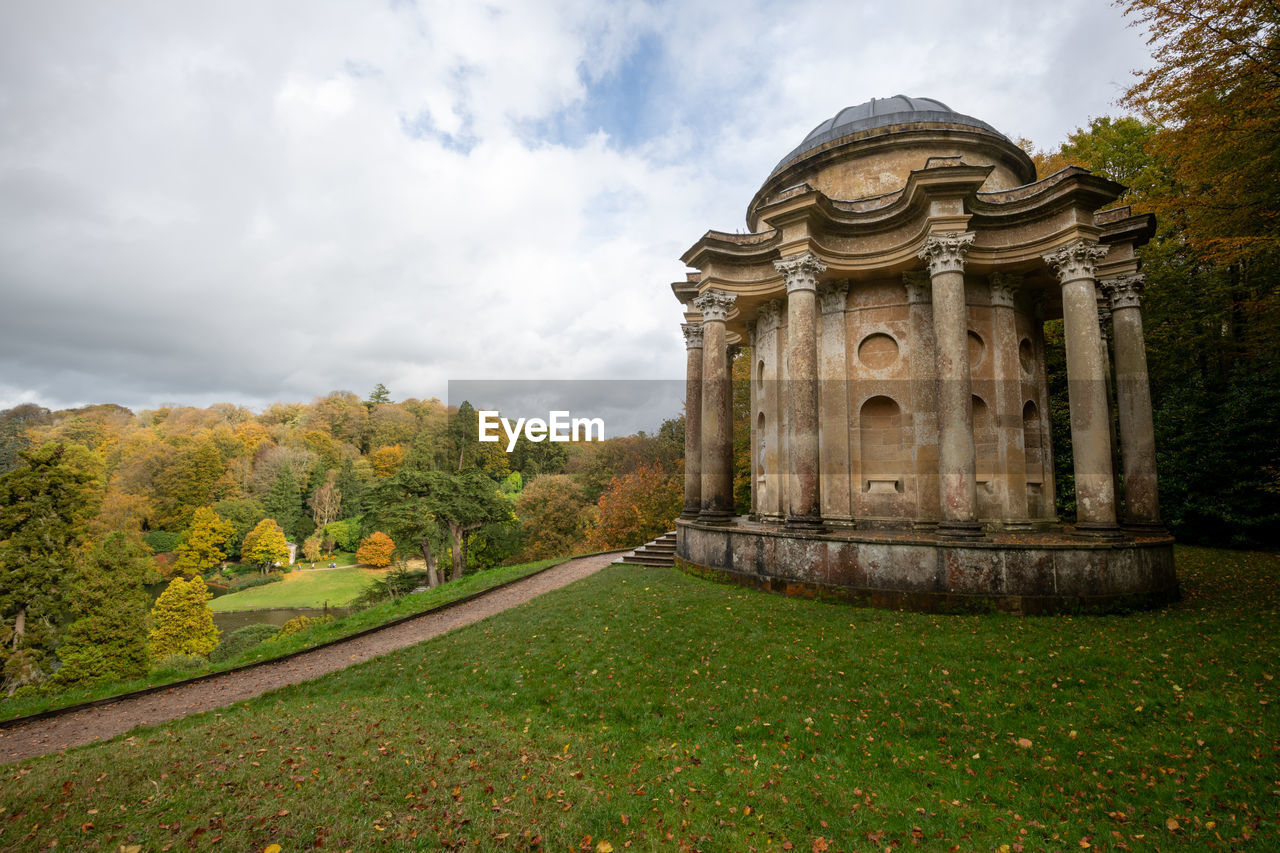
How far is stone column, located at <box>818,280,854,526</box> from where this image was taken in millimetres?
13719

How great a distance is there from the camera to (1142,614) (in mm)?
9656

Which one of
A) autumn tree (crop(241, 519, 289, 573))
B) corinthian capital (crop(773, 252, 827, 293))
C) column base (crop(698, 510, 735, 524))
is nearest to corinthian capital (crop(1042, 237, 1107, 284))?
corinthian capital (crop(773, 252, 827, 293))

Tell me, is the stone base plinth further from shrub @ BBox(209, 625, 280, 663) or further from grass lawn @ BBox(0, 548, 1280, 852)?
shrub @ BBox(209, 625, 280, 663)

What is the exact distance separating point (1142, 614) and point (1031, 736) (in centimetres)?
592

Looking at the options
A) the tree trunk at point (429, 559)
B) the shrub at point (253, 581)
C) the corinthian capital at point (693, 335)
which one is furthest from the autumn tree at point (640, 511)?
the shrub at point (253, 581)

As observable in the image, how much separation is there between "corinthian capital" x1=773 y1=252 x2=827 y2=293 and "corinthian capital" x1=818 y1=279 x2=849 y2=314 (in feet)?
5.42

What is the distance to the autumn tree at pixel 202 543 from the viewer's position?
46281 millimetres

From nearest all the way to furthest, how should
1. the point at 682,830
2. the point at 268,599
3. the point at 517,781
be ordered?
the point at 682,830, the point at 517,781, the point at 268,599

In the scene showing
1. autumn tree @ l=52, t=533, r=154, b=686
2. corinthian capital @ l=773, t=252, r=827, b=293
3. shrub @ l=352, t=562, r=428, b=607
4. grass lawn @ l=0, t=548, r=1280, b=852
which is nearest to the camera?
grass lawn @ l=0, t=548, r=1280, b=852

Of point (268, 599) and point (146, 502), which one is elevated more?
point (146, 502)

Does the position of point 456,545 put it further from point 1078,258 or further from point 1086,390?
point 1078,258

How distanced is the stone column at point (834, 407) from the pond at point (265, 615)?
3444 cm

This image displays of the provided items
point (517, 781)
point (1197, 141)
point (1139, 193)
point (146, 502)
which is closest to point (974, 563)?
point (517, 781)

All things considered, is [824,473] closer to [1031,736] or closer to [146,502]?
[1031,736]
